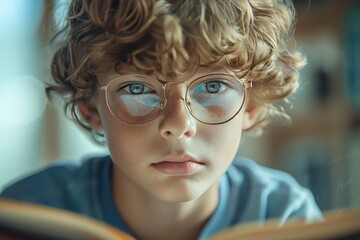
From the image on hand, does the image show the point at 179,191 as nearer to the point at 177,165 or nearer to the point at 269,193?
the point at 177,165

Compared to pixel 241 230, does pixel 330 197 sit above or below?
below

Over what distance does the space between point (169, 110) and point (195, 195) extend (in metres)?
0.12

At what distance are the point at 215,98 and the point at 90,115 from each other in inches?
8.0

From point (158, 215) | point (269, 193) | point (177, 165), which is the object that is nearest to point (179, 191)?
point (177, 165)

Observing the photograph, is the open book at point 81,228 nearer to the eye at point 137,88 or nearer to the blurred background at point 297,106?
the eye at point 137,88

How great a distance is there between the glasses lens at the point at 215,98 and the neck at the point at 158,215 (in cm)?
18

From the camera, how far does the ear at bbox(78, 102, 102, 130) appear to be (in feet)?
2.63

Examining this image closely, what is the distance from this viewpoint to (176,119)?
2.18 feet

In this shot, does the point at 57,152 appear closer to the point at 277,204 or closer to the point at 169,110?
the point at 277,204

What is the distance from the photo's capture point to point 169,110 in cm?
68

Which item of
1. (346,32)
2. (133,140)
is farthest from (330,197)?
(346,32)

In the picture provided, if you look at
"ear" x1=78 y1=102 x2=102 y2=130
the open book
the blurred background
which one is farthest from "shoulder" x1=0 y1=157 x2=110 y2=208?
the blurred background

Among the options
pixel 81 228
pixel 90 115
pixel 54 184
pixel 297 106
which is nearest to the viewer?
pixel 81 228

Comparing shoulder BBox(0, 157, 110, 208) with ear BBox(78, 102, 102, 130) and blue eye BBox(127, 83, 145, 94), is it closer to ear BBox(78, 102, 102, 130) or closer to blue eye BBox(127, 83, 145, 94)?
ear BBox(78, 102, 102, 130)
